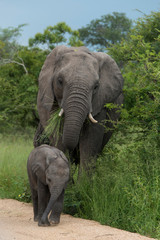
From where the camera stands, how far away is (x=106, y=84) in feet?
26.0

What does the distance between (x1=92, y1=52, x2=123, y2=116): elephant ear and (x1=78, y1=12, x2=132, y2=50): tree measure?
1277 inches

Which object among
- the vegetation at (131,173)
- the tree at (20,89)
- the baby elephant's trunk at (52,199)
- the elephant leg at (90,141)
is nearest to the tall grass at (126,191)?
the vegetation at (131,173)

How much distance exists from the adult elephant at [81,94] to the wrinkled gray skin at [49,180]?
0.96m

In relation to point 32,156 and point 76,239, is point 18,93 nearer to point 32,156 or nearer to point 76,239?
point 32,156

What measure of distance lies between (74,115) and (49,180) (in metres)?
1.48

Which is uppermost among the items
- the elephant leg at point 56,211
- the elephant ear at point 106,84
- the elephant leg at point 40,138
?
the elephant ear at point 106,84

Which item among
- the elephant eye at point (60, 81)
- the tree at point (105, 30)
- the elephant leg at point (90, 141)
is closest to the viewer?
the elephant eye at point (60, 81)

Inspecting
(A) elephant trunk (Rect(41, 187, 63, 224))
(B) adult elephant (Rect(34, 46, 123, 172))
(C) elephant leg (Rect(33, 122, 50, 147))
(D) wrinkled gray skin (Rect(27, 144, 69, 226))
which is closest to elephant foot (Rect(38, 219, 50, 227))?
(D) wrinkled gray skin (Rect(27, 144, 69, 226))

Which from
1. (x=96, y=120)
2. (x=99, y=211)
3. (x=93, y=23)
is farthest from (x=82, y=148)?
(x=93, y=23)

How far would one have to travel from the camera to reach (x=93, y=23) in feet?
142

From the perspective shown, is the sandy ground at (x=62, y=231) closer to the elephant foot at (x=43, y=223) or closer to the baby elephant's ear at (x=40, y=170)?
the elephant foot at (x=43, y=223)

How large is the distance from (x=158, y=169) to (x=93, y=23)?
125ft

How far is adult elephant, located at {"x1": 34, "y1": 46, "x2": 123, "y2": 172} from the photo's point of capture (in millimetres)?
7059

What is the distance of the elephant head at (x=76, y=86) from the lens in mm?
7047
